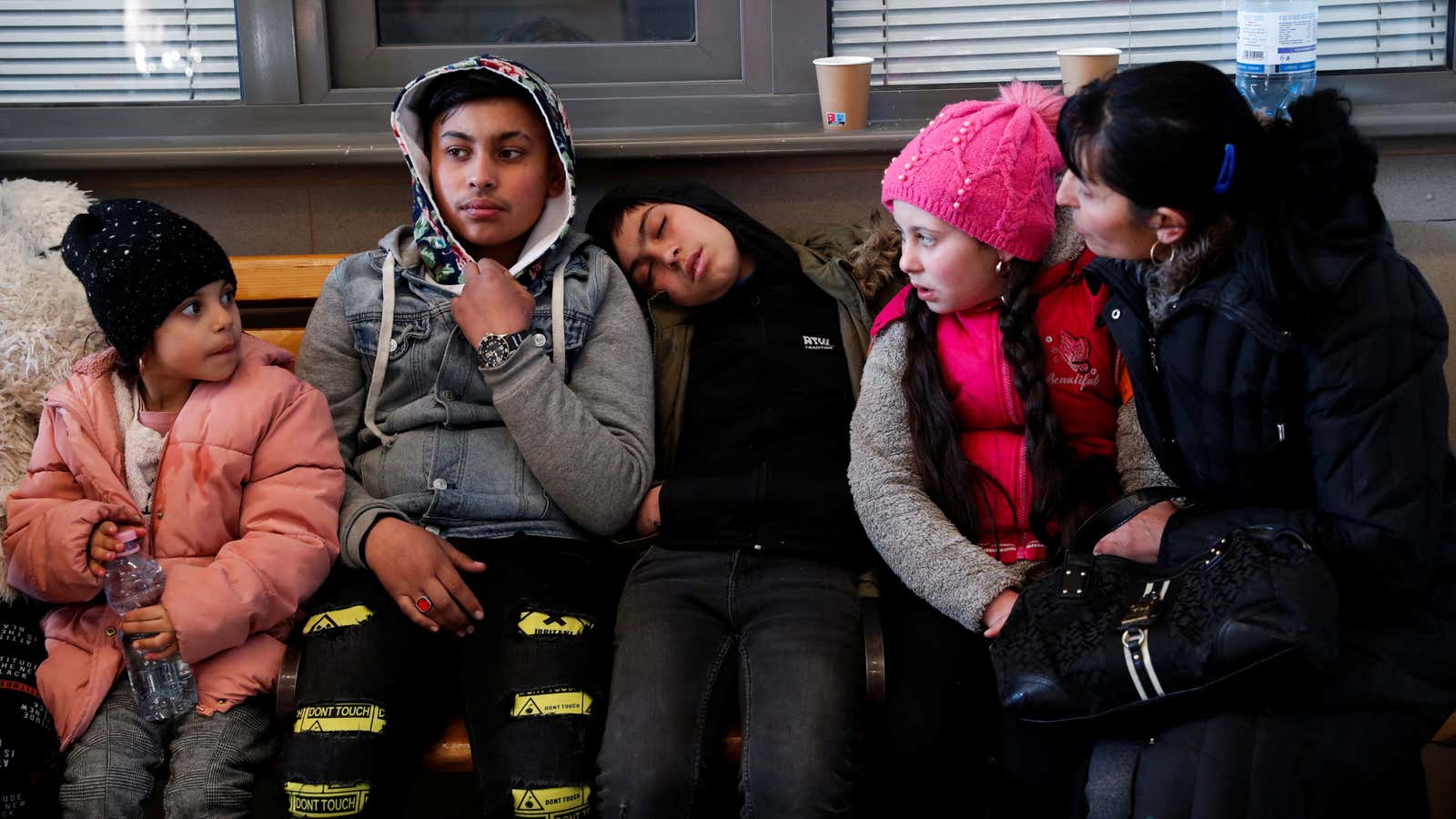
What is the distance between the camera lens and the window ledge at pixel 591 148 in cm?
243

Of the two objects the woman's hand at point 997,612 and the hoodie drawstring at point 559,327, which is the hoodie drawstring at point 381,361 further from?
the woman's hand at point 997,612

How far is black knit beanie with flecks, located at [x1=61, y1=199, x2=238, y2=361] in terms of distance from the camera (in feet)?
5.99

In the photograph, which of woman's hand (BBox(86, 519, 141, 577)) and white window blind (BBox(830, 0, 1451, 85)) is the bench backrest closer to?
woman's hand (BBox(86, 519, 141, 577))

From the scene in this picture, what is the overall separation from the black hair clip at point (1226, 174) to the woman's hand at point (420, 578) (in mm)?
1165

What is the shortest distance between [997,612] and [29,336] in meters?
1.50

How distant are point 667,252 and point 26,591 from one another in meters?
1.09

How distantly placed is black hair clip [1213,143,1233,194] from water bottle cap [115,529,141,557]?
1.51m

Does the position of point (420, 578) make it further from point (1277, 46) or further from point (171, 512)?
point (1277, 46)

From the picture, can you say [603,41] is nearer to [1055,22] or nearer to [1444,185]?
[1055,22]

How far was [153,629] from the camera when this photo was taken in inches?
70.1

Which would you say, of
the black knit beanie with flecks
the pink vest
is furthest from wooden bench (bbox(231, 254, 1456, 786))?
the black knit beanie with flecks

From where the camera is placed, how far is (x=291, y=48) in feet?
8.46

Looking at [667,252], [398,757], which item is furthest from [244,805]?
[667,252]

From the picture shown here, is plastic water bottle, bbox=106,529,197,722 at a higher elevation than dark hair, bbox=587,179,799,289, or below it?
below
